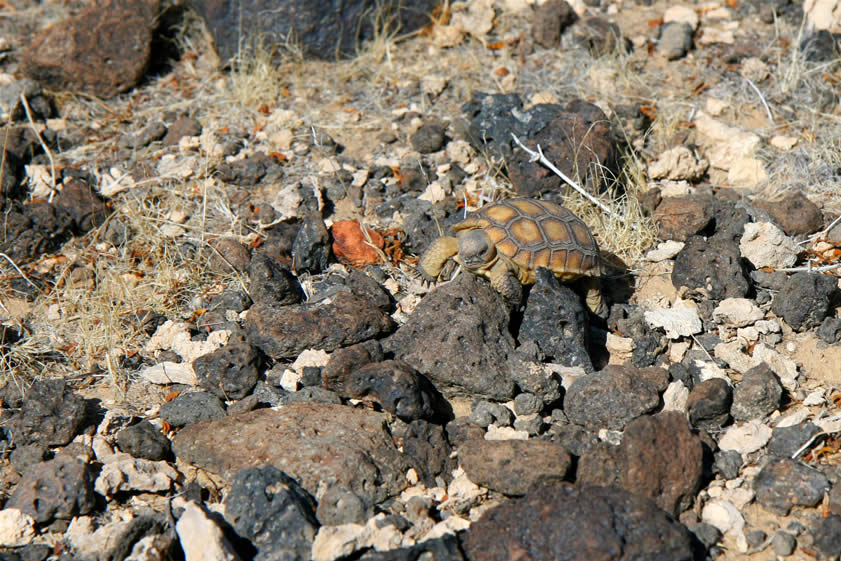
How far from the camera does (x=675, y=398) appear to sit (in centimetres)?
385

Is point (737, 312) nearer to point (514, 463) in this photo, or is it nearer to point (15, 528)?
point (514, 463)

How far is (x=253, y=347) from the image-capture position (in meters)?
4.18

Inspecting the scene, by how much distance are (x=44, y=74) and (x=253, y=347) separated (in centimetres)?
362

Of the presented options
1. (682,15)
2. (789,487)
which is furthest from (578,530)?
(682,15)

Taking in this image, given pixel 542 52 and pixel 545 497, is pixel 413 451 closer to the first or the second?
pixel 545 497

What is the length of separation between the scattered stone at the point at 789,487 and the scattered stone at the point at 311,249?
269cm

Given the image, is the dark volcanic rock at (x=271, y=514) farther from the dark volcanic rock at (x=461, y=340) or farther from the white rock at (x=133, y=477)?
the dark volcanic rock at (x=461, y=340)

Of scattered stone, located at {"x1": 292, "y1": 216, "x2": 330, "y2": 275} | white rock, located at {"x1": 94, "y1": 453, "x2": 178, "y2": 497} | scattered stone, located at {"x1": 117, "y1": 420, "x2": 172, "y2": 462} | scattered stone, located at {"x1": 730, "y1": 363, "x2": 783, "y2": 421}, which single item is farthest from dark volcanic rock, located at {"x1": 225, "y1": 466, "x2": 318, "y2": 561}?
scattered stone, located at {"x1": 730, "y1": 363, "x2": 783, "y2": 421}

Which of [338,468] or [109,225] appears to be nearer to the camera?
[338,468]

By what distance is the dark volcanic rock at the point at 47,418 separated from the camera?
3850 mm

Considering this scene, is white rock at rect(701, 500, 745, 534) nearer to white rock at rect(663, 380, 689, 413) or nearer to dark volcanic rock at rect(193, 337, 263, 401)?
white rock at rect(663, 380, 689, 413)

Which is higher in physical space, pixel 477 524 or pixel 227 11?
pixel 227 11

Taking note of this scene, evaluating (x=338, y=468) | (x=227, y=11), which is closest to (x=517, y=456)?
(x=338, y=468)

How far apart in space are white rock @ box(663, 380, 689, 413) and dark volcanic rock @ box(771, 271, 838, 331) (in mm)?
893
